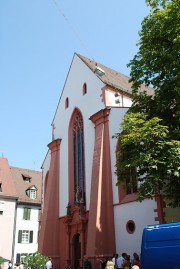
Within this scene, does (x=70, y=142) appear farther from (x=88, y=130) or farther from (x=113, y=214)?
(x=113, y=214)

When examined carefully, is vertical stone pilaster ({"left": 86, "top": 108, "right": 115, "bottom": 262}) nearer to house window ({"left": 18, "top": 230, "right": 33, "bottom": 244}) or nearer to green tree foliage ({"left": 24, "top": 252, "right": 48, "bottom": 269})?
green tree foliage ({"left": 24, "top": 252, "right": 48, "bottom": 269})

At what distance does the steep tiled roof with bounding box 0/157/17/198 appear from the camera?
3742 centimetres

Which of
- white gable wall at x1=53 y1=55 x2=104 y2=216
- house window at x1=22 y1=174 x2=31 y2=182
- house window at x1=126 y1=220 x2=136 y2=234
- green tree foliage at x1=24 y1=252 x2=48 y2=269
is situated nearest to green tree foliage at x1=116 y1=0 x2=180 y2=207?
house window at x1=126 y1=220 x2=136 y2=234

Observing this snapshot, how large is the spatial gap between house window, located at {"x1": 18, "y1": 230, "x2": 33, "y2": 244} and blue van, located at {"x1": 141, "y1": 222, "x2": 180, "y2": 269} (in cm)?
3048

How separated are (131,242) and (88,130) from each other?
29.4ft

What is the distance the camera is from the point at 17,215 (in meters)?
37.3

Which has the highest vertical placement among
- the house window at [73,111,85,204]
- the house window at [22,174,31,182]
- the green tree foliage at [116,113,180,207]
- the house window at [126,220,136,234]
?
the house window at [22,174,31,182]

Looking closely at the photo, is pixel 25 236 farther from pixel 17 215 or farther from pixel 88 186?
pixel 88 186

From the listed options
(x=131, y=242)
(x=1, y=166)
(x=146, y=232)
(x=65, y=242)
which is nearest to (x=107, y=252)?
(x=131, y=242)

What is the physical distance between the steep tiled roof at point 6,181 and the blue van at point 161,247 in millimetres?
30391

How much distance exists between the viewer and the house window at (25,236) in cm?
3650

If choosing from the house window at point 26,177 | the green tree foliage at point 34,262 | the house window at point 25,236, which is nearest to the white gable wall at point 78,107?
the green tree foliage at point 34,262

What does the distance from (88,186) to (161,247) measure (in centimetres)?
1370

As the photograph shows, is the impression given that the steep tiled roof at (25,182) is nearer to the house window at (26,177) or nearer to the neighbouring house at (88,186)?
the house window at (26,177)
